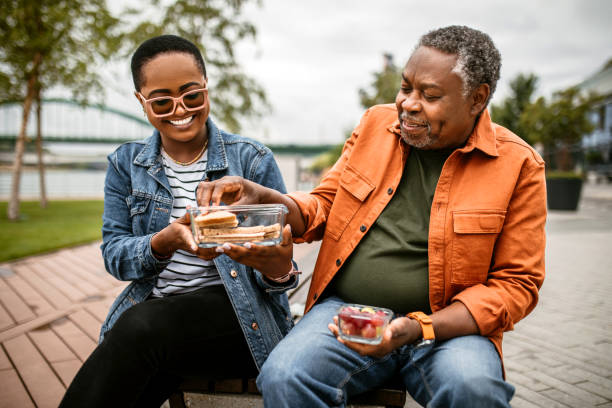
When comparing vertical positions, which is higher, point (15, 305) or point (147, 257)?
point (147, 257)

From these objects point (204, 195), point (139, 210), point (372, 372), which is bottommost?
point (372, 372)

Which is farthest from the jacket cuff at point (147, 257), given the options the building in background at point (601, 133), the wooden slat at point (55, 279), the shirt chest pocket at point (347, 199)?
the building in background at point (601, 133)

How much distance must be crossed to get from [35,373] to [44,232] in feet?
21.5

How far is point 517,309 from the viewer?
1.58 m

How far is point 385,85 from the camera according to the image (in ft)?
62.4

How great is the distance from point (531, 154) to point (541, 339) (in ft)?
7.71

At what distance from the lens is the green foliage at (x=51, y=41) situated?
884 centimetres

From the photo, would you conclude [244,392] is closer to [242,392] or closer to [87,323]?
[242,392]

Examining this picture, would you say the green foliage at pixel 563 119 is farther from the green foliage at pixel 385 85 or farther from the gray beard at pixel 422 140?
the gray beard at pixel 422 140

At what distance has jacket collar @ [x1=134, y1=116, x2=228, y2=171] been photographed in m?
1.96

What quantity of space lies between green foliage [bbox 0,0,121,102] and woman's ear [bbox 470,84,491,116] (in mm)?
8478

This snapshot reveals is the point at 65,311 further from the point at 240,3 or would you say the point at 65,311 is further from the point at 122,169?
the point at 240,3

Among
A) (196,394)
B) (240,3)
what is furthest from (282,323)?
(240,3)

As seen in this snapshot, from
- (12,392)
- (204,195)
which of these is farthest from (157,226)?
(12,392)
